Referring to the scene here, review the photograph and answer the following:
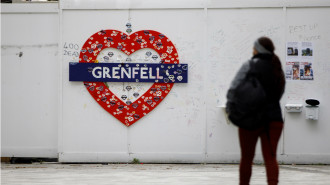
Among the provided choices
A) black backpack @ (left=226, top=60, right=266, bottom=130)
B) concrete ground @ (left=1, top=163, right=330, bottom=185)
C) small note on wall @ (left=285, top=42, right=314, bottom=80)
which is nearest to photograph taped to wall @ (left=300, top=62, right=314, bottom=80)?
small note on wall @ (left=285, top=42, right=314, bottom=80)

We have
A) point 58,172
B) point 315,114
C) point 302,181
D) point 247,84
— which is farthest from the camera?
point 315,114

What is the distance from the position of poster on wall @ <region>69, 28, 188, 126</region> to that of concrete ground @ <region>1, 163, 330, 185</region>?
104 centimetres

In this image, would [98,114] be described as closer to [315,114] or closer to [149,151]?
[149,151]

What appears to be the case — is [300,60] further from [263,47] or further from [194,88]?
[263,47]

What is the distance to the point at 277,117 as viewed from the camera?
5508mm

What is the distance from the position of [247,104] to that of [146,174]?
347 centimetres

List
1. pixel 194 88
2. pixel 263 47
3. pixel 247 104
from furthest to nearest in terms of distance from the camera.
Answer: pixel 194 88, pixel 263 47, pixel 247 104

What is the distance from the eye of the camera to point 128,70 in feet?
32.2

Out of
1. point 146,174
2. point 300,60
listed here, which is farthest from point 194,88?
point 146,174

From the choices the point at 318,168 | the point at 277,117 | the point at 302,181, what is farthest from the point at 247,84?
the point at 318,168

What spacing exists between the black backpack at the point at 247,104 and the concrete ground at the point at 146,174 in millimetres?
2394

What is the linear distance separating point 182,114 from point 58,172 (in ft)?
7.57

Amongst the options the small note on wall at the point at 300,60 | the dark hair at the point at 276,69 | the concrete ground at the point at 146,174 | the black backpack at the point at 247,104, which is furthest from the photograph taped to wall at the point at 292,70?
the black backpack at the point at 247,104

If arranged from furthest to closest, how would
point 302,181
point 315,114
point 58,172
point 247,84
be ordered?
point 315,114 → point 58,172 → point 302,181 → point 247,84
